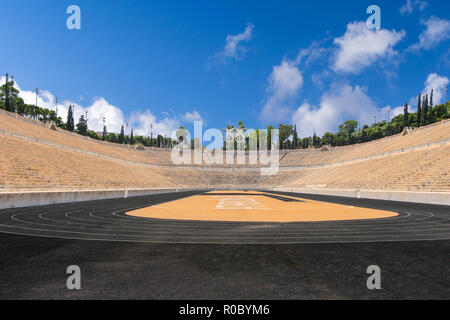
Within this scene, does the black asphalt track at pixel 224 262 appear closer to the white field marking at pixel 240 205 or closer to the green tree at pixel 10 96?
the white field marking at pixel 240 205

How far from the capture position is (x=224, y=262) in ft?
16.7

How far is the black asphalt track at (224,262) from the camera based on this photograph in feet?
12.1

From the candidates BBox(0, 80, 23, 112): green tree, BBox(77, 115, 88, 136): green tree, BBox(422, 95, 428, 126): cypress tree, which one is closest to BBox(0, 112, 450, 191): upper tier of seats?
BBox(422, 95, 428, 126): cypress tree

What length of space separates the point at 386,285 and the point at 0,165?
90.6 feet

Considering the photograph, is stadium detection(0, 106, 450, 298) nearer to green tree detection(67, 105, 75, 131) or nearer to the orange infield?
the orange infield

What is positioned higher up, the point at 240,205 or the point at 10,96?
the point at 10,96

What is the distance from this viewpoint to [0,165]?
71.9 ft

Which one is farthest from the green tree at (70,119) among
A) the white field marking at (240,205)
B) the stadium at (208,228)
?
the white field marking at (240,205)

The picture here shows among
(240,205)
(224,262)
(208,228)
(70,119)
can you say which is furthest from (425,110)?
(70,119)

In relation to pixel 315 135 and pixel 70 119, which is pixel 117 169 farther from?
pixel 315 135

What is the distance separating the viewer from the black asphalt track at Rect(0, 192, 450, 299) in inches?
146

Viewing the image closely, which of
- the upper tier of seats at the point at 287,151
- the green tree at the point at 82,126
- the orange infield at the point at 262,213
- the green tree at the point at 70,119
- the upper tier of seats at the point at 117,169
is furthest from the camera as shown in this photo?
the green tree at the point at 82,126
